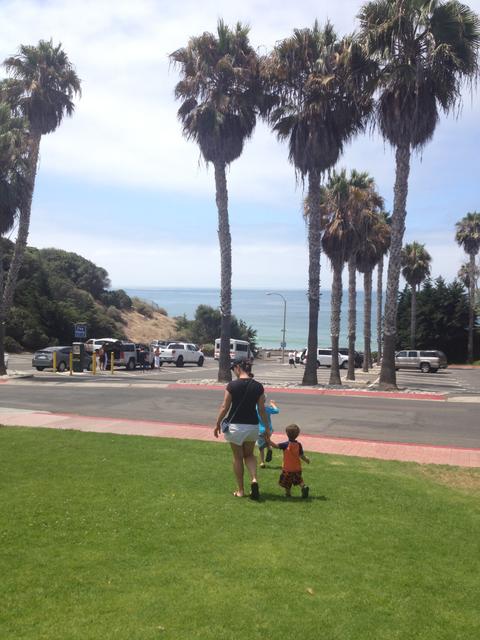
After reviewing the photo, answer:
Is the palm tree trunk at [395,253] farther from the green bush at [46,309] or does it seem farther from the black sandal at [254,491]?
the green bush at [46,309]

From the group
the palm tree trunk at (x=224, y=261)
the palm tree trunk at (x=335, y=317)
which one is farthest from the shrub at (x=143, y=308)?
the palm tree trunk at (x=224, y=261)

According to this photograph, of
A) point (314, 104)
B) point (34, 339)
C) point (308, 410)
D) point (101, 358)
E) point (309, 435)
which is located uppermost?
point (314, 104)

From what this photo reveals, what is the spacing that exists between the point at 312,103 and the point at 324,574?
77.3ft

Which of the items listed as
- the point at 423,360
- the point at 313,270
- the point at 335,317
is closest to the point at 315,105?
the point at 313,270

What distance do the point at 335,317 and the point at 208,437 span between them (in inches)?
739

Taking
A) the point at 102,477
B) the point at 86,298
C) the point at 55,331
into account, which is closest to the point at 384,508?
the point at 102,477

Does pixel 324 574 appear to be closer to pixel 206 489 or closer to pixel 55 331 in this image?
pixel 206 489

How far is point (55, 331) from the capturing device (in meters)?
56.6

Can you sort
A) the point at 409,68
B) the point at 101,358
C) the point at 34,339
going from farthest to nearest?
the point at 34,339 < the point at 101,358 < the point at 409,68

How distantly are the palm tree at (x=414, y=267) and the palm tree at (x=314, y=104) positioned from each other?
Answer: 3743 cm

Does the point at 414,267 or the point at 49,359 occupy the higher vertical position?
the point at 414,267

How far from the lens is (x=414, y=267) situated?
204 ft

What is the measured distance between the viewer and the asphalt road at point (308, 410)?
14.3 metres

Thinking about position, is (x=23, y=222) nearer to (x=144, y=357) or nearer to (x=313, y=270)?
(x=144, y=357)
